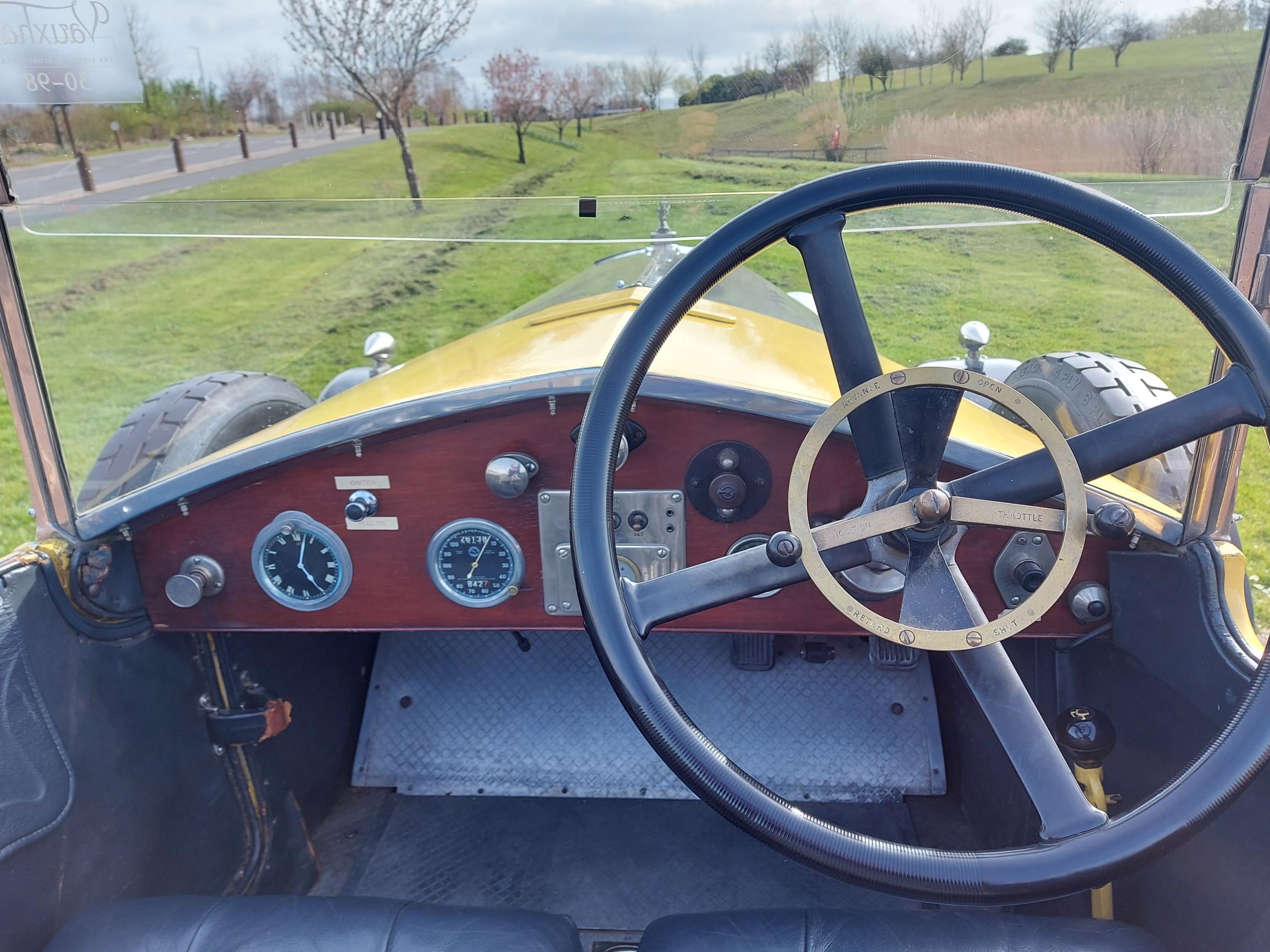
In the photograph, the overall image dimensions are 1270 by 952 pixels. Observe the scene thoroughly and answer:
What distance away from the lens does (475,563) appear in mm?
1706

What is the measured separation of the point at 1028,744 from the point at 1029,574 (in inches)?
16.4

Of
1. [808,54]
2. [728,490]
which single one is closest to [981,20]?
[808,54]

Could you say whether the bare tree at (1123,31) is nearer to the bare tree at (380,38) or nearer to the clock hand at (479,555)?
the bare tree at (380,38)

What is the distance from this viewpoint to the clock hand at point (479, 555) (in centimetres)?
167

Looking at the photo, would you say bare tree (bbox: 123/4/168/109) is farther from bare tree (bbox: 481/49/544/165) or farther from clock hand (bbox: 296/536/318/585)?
clock hand (bbox: 296/536/318/585)

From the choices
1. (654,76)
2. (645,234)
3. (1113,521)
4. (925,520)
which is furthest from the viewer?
(645,234)

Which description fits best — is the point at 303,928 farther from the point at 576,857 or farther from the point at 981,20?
the point at 981,20

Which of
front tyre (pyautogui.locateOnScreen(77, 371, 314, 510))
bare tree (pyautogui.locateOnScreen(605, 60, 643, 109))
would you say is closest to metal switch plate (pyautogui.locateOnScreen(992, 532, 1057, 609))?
bare tree (pyautogui.locateOnScreen(605, 60, 643, 109))

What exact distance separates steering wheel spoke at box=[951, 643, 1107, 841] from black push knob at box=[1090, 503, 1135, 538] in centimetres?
22

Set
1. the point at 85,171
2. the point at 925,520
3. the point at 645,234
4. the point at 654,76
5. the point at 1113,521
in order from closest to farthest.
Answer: the point at 925,520 < the point at 1113,521 < the point at 85,171 < the point at 654,76 < the point at 645,234

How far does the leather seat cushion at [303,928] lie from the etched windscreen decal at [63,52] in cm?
127

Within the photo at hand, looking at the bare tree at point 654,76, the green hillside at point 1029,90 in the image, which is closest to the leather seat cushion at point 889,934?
the green hillside at point 1029,90

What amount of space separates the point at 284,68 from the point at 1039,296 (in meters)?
1.77

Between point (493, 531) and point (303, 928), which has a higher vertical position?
point (493, 531)
